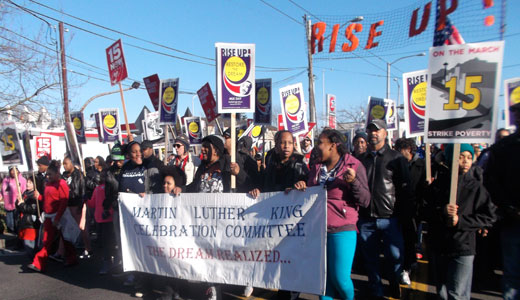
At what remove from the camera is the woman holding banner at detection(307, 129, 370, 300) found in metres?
3.45

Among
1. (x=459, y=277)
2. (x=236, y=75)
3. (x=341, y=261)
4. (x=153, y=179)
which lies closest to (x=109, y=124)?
(x=153, y=179)

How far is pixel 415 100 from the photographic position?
650 centimetres

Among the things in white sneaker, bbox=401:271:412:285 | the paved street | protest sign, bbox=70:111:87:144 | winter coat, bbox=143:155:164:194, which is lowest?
the paved street

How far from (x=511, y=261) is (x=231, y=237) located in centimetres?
256

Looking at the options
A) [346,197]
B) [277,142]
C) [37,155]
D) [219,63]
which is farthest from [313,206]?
[37,155]

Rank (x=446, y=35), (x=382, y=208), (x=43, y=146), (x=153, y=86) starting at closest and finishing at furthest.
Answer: (x=446, y=35)
(x=382, y=208)
(x=43, y=146)
(x=153, y=86)

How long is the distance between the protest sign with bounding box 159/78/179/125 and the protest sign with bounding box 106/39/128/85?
0.88 m

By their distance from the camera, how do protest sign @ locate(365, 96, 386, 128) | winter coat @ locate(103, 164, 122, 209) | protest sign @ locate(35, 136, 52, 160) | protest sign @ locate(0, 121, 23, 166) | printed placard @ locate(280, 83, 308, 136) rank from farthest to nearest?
1. protest sign @ locate(365, 96, 386, 128)
2. printed placard @ locate(280, 83, 308, 136)
3. protest sign @ locate(35, 136, 52, 160)
4. protest sign @ locate(0, 121, 23, 166)
5. winter coat @ locate(103, 164, 122, 209)

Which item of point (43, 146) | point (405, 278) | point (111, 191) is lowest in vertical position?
point (405, 278)

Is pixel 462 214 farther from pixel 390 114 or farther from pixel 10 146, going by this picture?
pixel 10 146

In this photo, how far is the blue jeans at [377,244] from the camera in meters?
4.32

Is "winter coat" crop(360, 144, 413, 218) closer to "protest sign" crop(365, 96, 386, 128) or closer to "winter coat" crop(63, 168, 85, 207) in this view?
"winter coat" crop(63, 168, 85, 207)

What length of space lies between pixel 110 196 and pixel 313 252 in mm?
3444

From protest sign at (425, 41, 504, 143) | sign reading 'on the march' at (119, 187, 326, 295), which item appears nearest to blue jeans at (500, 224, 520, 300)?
protest sign at (425, 41, 504, 143)
